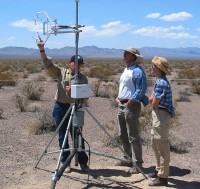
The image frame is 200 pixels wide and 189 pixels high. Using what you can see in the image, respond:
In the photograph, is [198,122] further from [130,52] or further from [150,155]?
[130,52]

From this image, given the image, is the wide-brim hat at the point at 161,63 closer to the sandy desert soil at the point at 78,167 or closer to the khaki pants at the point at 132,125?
the khaki pants at the point at 132,125

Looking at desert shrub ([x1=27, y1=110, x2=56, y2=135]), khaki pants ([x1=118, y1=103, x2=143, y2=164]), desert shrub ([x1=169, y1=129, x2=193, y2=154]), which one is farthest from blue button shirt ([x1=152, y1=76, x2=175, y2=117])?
desert shrub ([x1=27, y1=110, x2=56, y2=135])

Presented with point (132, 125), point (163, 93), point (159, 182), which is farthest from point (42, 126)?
point (163, 93)

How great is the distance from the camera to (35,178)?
7.84 meters

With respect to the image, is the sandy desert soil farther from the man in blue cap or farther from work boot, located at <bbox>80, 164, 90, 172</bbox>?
the man in blue cap

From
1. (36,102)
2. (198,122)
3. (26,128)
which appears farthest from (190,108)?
(26,128)

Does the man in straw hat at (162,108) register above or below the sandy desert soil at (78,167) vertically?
above

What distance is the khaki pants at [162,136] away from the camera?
713cm

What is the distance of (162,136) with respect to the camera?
23.4ft

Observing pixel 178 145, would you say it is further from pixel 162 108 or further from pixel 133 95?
pixel 162 108

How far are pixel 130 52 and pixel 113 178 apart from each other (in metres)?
2.27

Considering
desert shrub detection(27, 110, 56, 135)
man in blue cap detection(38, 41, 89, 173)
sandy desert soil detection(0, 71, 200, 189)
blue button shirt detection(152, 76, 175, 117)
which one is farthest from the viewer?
desert shrub detection(27, 110, 56, 135)

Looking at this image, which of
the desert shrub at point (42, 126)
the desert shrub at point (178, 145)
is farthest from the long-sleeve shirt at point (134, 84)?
the desert shrub at point (42, 126)

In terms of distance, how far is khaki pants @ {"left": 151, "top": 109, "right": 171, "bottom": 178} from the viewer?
23.4ft
